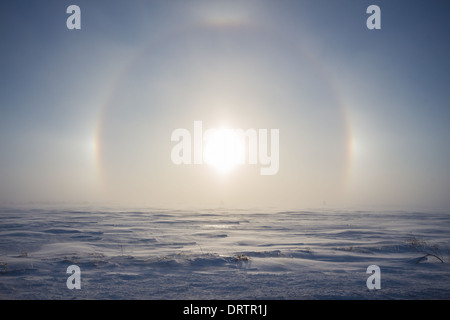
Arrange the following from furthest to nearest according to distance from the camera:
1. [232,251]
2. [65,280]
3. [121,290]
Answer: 1. [232,251]
2. [65,280]
3. [121,290]

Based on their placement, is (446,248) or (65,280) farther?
(446,248)
